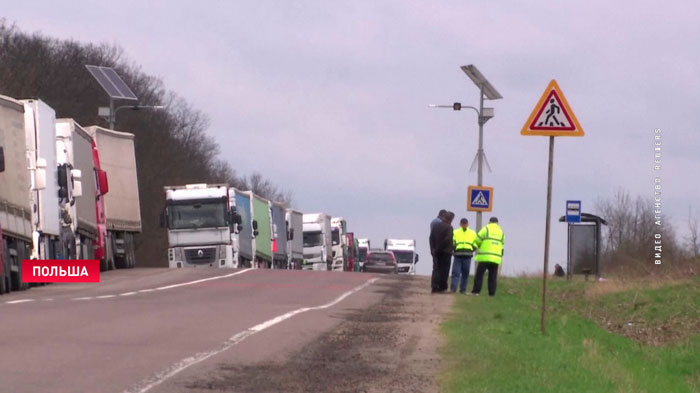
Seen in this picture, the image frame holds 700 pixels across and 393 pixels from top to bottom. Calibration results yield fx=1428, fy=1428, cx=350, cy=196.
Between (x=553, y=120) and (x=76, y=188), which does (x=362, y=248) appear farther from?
(x=553, y=120)

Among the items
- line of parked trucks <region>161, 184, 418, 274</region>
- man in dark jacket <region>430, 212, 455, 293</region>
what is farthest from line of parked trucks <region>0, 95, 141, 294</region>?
man in dark jacket <region>430, 212, 455, 293</region>

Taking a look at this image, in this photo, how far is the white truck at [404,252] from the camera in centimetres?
9419

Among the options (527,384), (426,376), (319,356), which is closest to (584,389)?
(527,384)

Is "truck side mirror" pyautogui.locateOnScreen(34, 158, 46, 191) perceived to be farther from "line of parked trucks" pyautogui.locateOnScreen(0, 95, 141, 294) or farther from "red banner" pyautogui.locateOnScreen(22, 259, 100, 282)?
"red banner" pyautogui.locateOnScreen(22, 259, 100, 282)

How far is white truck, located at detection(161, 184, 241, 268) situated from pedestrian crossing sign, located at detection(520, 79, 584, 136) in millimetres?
31814

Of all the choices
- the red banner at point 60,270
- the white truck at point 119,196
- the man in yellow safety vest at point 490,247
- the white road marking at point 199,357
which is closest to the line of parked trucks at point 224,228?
the white truck at point 119,196

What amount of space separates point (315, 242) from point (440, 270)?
149 feet

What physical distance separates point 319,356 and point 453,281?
51.6 feet

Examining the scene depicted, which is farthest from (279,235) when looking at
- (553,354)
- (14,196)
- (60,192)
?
(553,354)

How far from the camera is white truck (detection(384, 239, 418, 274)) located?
94188mm

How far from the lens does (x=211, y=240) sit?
49.5 metres

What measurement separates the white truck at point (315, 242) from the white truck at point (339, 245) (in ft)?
11.5

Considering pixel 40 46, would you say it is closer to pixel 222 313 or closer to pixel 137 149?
pixel 137 149

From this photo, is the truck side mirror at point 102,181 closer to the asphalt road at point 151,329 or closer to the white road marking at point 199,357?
the asphalt road at point 151,329
